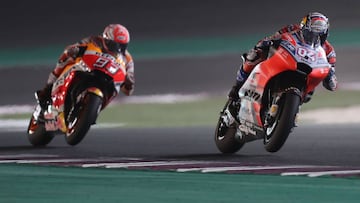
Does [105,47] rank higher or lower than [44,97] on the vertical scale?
higher

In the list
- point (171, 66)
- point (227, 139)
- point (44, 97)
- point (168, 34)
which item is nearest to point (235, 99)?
point (227, 139)

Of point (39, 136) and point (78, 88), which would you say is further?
point (39, 136)

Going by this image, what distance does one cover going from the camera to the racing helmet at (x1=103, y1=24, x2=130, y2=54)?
14.7 meters

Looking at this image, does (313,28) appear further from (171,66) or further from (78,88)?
(171,66)

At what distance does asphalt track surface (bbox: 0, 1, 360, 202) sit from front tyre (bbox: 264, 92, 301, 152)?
133 cm

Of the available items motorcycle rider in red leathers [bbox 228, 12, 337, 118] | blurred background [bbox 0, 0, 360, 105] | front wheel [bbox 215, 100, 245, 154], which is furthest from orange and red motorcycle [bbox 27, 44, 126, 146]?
blurred background [bbox 0, 0, 360, 105]

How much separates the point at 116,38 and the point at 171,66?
27.4 ft

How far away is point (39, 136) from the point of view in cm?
1510

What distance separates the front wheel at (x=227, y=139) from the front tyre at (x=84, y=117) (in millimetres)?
1384

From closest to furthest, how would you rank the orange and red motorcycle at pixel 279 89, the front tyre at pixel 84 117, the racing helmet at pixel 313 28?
1. the orange and red motorcycle at pixel 279 89
2. the racing helmet at pixel 313 28
3. the front tyre at pixel 84 117

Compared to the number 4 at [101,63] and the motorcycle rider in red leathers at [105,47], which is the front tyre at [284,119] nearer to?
the number 4 at [101,63]

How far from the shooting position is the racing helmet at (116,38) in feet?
48.2

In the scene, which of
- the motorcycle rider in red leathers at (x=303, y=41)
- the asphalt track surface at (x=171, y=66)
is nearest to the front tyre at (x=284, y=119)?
the motorcycle rider in red leathers at (x=303, y=41)

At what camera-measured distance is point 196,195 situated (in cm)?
868
